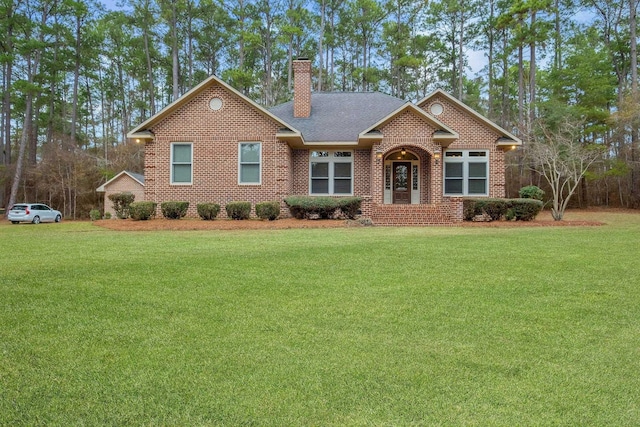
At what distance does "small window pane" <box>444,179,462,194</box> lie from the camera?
1723cm

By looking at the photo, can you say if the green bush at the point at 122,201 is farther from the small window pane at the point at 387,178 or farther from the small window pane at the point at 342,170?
the small window pane at the point at 387,178

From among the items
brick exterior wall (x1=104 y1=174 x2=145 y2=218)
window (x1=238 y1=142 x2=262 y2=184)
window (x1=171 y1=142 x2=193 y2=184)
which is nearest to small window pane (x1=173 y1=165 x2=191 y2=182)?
window (x1=171 y1=142 x2=193 y2=184)

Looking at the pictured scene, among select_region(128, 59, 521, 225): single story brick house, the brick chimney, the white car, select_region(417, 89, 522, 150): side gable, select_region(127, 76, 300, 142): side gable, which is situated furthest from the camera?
the white car

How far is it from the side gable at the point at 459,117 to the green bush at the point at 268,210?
27.2 ft

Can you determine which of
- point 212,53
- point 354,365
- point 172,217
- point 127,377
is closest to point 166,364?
point 127,377

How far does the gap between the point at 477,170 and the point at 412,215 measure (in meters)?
4.85

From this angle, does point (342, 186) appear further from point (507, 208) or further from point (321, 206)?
point (507, 208)

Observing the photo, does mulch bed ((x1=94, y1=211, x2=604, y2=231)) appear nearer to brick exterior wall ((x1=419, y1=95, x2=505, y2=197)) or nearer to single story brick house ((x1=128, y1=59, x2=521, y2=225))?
single story brick house ((x1=128, y1=59, x2=521, y2=225))

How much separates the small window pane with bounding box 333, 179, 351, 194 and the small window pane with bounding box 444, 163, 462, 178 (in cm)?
437

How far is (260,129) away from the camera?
15.9 metres

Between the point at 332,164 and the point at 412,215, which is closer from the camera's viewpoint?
the point at 412,215

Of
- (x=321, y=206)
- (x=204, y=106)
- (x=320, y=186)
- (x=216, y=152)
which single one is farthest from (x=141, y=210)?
(x=320, y=186)

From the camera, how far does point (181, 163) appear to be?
53.0ft

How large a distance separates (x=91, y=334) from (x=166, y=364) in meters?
1.02
